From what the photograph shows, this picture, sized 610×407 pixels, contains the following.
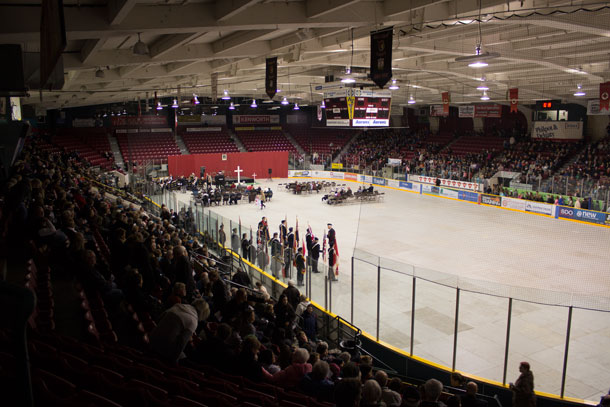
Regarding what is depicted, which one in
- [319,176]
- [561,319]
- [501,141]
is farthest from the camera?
[319,176]

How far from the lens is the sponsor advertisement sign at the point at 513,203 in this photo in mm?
28867

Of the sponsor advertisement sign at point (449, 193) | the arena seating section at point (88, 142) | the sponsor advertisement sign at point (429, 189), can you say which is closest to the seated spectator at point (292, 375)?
the sponsor advertisement sign at point (449, 193)

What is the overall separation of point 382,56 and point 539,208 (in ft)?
70.7

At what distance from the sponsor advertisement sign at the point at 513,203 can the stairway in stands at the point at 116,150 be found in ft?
110

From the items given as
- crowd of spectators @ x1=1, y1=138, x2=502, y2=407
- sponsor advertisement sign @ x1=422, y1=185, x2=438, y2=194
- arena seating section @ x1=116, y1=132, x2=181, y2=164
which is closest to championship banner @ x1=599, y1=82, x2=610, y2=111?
sponsor advertisement sign @ x1=422, y1=185, x2=438, y2=194

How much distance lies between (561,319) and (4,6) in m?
12.8

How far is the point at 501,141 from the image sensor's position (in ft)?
135

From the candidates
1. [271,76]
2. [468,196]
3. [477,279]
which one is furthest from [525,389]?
[468,196]

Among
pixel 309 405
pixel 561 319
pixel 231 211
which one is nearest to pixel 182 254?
pixel 309 405

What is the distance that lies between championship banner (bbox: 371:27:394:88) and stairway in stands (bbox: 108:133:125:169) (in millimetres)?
39181

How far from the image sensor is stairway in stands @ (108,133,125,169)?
46.1m

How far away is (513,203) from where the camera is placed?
29375 millimetres

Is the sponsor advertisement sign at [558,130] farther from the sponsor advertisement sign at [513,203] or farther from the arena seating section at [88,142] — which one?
the arena seating section at [88,142]

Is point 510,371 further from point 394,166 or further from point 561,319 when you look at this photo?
point 394,166
